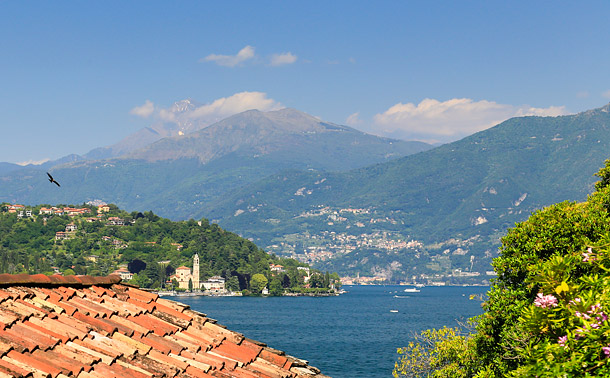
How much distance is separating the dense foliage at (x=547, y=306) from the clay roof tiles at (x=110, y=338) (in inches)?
143

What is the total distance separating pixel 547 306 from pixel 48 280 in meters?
7.34

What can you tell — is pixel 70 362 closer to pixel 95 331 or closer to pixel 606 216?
pixel 95 331

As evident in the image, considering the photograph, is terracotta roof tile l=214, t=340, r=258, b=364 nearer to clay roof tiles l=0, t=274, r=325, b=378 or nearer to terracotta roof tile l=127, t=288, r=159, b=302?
clay roof tiles l=0, t=274, r=325, b=378

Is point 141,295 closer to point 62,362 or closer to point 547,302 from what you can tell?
point 62,362

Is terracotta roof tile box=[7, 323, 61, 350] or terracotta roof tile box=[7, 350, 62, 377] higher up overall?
terracotta roof tile box=[7, 323, 61, 350]

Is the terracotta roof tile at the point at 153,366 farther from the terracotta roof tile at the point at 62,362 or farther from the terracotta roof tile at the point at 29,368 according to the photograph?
the terracotta roof tile at the point at 29,368

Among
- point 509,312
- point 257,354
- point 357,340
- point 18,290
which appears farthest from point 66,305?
point 357,340

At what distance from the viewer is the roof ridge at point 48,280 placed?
1002cm

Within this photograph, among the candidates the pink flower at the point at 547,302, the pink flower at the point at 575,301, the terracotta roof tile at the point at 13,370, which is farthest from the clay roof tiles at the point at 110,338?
the pink flower at the point at 575,301

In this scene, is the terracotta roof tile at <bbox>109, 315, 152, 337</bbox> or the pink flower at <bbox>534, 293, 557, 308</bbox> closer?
the terracotta roof tile at <bbox>109, 315, 152, 337</bbox>

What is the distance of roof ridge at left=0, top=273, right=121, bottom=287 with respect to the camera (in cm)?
1002

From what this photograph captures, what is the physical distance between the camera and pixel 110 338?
920cm

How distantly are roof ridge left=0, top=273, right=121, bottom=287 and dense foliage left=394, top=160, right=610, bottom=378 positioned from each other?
21.7 feet

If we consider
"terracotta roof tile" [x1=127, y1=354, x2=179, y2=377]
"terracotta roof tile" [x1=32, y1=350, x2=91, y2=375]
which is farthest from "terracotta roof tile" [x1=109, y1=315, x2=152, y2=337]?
"terracotta roof tile" [x1=32, y1=350, x2=91, y2=375]
